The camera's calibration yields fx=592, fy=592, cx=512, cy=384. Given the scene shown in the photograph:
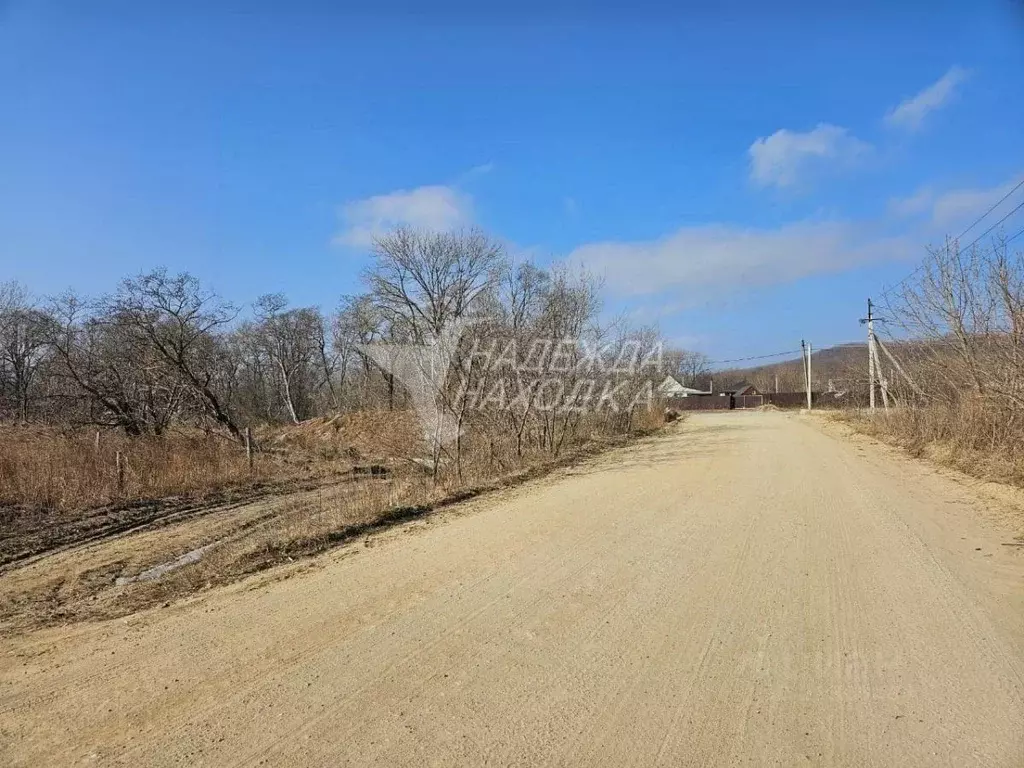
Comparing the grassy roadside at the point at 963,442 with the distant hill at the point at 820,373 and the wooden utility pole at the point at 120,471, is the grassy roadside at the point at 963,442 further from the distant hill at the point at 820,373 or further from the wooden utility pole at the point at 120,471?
the wooden utility pole at the point at 120,471

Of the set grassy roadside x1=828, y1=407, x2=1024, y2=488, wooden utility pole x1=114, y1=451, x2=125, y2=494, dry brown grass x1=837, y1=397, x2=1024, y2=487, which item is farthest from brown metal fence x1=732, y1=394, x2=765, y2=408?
wooden utility pole x1=114, y1=451, x2=125, y2=494

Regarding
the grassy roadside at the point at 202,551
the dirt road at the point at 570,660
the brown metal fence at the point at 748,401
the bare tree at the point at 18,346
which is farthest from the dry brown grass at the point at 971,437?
the brown metal fence at the point at 748,401

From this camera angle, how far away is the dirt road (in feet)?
9.75

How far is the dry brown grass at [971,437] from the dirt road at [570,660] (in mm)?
4918

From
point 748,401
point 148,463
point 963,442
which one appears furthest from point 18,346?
point 748,401

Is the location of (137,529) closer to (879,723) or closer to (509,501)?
(509,501)

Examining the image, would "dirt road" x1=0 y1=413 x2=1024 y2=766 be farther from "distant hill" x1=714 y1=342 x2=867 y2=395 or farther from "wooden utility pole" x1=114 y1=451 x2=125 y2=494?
"distant hill" x1=714 y1=342 x2=867 y2=395

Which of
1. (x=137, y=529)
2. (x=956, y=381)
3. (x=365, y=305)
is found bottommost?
(x=137, y=529)

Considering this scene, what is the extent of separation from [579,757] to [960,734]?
191cm

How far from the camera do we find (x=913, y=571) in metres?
5.62

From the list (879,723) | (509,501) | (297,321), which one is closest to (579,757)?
(879,723)

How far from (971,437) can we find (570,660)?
528 inches

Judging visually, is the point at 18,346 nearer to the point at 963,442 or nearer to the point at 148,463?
the point at 148,463

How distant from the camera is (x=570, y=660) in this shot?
388 centimetres
